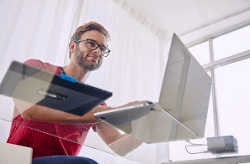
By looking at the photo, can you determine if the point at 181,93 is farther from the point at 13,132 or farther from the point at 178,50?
the point at 13,132

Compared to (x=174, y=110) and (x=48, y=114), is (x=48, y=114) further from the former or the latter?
(x=174, y=110)

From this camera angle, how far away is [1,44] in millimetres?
1023

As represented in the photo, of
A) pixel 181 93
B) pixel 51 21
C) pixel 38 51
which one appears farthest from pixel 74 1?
pixel 181 93

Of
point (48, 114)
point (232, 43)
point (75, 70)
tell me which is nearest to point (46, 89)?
point (48, 114)

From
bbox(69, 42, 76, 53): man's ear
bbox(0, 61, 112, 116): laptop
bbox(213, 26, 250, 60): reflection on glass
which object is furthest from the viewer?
bbox(213, 26, 250, 60): reflection on glass

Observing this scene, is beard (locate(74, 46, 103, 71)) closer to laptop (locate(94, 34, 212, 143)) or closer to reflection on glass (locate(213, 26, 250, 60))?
laptop (locate(94, 34, 212, 143))

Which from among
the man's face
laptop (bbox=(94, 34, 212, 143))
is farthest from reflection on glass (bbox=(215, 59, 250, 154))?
the man's face

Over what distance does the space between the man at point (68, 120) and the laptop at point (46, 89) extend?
0.11ft

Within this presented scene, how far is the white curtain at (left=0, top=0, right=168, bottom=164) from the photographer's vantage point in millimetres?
1134

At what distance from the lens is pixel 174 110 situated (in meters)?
0.83

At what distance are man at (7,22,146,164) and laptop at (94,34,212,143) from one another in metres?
0.05

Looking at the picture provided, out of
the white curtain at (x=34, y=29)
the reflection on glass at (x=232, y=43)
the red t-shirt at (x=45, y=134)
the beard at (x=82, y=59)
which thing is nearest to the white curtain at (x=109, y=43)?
the white curtain at (x=34, y=29)

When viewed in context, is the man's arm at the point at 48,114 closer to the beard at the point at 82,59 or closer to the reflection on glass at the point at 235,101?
the beard at the point at 82,59

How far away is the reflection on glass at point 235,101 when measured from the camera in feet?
3.73
